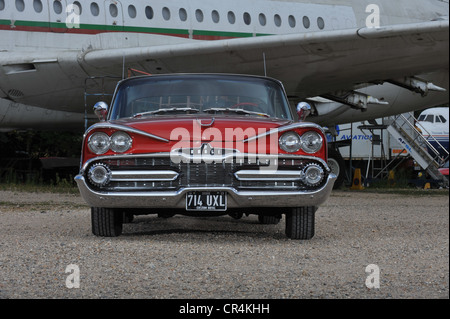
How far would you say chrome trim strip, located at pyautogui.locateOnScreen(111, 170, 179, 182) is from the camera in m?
5.02

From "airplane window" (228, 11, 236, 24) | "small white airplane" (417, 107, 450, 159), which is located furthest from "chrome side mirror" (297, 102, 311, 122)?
"small white airplane" (417, 107, 450, 159)

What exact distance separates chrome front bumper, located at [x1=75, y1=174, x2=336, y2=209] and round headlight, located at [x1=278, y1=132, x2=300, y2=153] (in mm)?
311

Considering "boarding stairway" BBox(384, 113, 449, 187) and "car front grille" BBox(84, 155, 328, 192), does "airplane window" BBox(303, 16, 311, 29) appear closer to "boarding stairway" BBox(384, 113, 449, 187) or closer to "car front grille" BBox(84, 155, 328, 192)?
"boarding stairway" BBox(384, 113, 449, 187)

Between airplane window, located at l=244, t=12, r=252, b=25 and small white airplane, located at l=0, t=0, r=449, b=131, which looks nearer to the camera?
small white airplane, located at l=0, t=0, r=449, b=131

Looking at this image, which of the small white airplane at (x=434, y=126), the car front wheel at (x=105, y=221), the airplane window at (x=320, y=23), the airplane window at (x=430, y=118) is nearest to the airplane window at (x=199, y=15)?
the airplane window at (x=320, y=23)

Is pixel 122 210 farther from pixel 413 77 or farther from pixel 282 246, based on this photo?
pixel 413 77

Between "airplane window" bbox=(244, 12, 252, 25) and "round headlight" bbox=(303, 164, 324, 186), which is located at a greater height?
"airplane window" bbox=(244, 12, 252, 25)

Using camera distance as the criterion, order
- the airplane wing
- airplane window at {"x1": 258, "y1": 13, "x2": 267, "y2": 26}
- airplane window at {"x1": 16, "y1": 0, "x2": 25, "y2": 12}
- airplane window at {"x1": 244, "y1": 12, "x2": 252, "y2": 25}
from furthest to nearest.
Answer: airplane window at {"x1": 258, "y1": 13, "x2": 267, "y2": 26} → airplane window at {"x1": 244, "y1": 12, "x2": 252, "y2": 25} → airplane window at {"x1": 16, "y1": 0, "x2": 25, "y2": 12} → the airplane wing

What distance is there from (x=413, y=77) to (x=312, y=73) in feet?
6.40

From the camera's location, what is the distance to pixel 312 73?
12.8m

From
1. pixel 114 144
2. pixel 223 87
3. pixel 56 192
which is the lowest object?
pixel 56 192

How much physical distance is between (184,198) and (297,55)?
7.34 m
